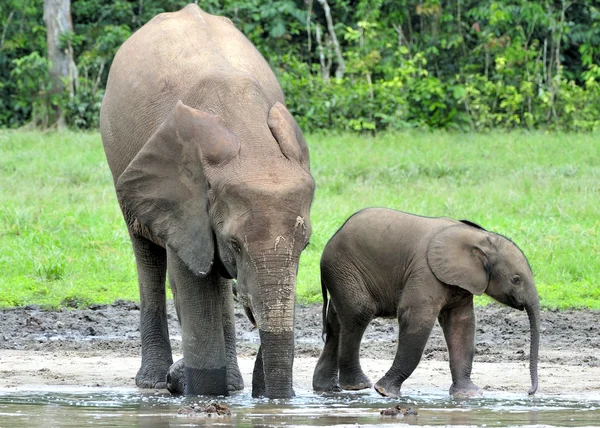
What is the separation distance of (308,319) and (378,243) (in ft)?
7.64

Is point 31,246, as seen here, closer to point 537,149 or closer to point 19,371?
point 19,371

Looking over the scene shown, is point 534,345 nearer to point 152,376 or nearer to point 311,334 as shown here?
point 152,376

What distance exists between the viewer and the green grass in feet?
34.9

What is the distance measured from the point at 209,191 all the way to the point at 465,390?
6.01 ft

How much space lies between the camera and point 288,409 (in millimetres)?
6137

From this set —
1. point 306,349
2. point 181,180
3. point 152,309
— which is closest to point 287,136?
point 181,180

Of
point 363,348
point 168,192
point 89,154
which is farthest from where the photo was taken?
point 89,154

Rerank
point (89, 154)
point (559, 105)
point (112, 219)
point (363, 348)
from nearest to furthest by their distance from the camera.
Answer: point (363, 348), point (112, 219), point (89, 154), point (559, 105)

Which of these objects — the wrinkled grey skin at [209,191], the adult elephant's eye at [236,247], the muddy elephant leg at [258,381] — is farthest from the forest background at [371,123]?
the adult elephant's eye at [236,247]

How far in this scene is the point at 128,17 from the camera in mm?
22172

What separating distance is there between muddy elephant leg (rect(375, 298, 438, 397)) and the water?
0.09 m

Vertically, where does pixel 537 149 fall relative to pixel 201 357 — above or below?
below

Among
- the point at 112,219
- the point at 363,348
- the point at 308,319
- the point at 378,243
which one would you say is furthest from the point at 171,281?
the point at 112,219

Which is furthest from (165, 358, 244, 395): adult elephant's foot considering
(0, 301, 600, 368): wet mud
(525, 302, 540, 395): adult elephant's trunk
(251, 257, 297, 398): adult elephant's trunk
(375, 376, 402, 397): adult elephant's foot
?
(525, 302, 540, 395): adult elephant's trunk
